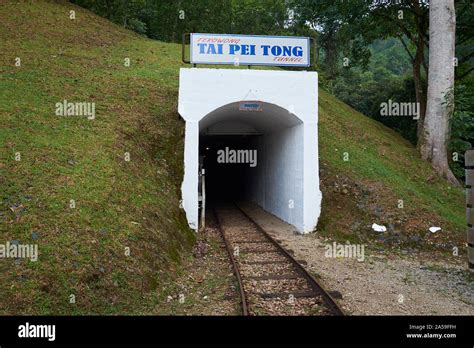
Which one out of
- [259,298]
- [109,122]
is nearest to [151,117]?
[109,122]

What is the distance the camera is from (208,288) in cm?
787

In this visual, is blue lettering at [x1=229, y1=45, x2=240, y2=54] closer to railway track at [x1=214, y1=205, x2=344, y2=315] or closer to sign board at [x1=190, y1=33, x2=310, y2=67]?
sign board at [x1=190, y1=33, x2=310, y2=67]

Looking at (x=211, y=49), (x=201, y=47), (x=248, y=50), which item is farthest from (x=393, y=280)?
(x=201, y=47)

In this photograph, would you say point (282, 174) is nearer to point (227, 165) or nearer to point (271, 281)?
point (271, 281)

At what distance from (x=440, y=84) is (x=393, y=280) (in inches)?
407

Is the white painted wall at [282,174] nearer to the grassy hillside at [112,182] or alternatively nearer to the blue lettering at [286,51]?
the grassy hillside at [112,182]

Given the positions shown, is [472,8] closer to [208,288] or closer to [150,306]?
[208,288]

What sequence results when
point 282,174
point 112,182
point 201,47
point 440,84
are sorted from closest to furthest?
1. point 112,182
2. point 201,47
3. point 282,174
4. point 440,84

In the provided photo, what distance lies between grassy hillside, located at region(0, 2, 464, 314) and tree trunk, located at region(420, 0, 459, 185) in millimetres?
789

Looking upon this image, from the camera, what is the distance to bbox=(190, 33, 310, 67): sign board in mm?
12570

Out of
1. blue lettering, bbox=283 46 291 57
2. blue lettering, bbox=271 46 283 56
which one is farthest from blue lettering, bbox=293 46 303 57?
blue lettering, bbox=271 46 283 56

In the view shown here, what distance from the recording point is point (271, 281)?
8156 mm

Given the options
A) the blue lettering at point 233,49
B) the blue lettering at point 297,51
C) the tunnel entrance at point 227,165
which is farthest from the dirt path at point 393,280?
the tunnel entrance at point 227,165

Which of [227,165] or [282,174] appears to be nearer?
[282,174]
